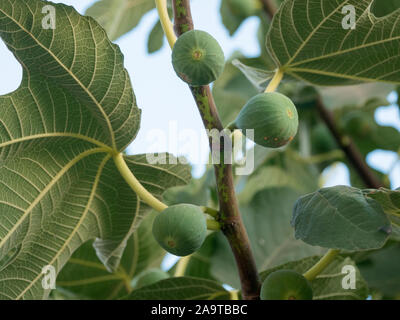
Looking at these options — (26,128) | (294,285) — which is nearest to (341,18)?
(294,285)

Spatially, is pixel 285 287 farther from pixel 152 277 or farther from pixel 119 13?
pixel 119 13

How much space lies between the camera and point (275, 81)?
1.13m

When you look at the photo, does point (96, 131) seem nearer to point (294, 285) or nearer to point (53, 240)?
point (53, 240)

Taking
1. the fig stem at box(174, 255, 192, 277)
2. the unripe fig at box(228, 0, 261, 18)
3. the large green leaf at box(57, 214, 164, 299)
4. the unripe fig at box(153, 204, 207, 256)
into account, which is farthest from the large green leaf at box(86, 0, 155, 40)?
the unripe fig at box(153, 204, 207, 256)

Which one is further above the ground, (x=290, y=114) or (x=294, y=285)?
(x=290, y=114)

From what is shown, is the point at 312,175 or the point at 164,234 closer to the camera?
the point at 164,234

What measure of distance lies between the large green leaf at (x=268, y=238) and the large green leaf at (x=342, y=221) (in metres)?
0.61

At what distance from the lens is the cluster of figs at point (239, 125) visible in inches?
34.6

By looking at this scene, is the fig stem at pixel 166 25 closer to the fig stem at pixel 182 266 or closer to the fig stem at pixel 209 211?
the fig stem at pixel 209 211

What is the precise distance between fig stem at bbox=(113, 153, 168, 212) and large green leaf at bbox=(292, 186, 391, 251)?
27 cm


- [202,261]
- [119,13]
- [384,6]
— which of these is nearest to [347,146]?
[384,6]

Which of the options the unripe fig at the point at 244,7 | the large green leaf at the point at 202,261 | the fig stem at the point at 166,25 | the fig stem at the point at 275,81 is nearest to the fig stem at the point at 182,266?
the large green leaf at the point at 202,261
